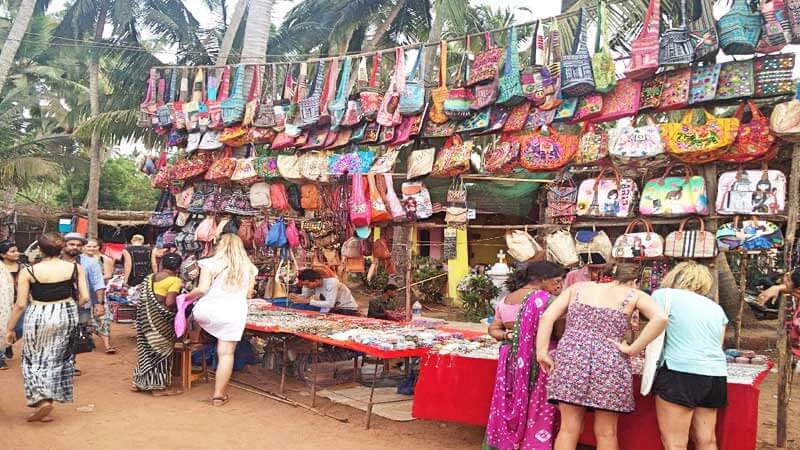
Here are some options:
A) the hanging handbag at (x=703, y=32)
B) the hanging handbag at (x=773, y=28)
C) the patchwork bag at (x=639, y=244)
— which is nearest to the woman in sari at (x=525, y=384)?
the patchwork bag at (x=639, y=244)

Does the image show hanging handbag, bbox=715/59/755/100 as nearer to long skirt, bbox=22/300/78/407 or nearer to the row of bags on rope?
the row of bags on rope

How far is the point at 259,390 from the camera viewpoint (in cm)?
654

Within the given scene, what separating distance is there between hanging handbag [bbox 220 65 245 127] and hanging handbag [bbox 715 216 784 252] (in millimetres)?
5804

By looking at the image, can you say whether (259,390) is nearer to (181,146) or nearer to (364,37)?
(181,146)

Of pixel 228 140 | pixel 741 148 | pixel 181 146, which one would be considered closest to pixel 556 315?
pixel 741 148

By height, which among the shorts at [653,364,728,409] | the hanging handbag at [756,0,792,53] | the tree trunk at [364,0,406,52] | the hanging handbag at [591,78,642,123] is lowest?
the shorts at [653,364,728,409]

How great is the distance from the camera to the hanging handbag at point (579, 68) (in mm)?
5562

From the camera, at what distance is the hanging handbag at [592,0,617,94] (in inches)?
217

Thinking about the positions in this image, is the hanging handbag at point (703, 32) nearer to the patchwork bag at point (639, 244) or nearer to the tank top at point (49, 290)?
the patchwork bag at point (639, 244)

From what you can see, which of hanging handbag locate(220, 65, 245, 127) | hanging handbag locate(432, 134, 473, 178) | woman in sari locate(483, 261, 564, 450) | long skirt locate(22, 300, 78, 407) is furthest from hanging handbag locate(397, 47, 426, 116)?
long skirt locate(22, 300, 78, 407)

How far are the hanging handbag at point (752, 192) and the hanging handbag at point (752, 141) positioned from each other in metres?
0.13

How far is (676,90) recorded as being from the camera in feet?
17.2

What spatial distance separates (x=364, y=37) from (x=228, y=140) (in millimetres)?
9642

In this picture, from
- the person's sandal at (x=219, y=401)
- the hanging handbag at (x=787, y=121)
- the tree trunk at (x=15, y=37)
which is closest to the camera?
the hanging handbag at (x=787, y=121)
